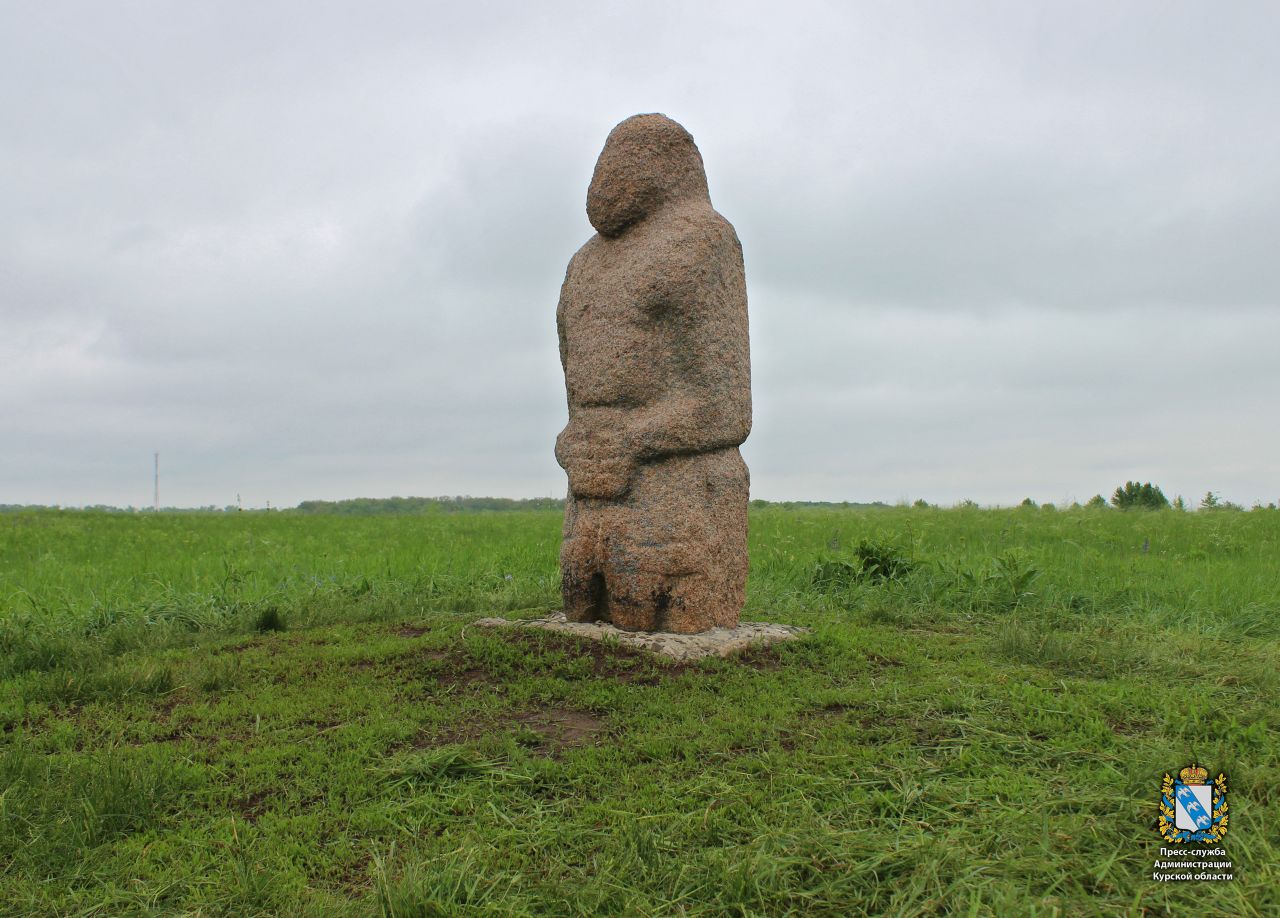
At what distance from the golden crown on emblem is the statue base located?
9.72 feet

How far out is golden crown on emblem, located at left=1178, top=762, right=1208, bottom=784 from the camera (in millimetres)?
3697

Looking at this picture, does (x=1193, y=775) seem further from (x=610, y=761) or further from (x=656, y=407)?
(x=656, y=407)

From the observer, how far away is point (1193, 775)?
3730mm

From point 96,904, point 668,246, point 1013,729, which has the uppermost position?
point 668,246

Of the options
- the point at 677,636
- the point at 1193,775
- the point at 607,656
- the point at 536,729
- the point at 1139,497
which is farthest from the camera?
the point at 1139,497

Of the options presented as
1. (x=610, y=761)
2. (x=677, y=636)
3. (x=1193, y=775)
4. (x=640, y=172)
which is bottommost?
(x=610, y=761)

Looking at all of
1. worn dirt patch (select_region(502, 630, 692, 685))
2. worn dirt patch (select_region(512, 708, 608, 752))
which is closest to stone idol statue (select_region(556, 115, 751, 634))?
worn dirt patch (select_region(502, 630, 692, 685))

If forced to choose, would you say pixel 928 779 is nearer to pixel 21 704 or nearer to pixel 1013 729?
pixel 1013 729

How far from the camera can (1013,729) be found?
15.9 feet

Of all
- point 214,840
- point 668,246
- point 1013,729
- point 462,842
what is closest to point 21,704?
point 214,840

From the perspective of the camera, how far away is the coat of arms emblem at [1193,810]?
11.4 feet

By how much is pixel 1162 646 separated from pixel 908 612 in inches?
87.7

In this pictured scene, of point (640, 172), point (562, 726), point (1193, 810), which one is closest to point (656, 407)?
point (640, 172)

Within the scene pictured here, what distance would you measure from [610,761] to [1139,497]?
23.4 meters
